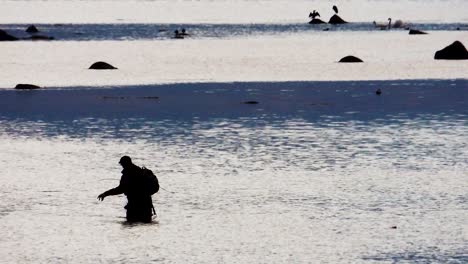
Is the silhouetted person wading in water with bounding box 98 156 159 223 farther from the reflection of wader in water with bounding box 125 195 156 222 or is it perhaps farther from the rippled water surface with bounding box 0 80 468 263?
the rippled water surface with bounding box 0 80 468 263

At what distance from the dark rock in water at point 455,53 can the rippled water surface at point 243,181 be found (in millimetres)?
49526

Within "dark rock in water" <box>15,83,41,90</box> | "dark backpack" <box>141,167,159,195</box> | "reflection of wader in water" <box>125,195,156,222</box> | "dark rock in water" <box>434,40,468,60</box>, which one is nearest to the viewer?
"dark backpack" <box>141,167,159,195</box>

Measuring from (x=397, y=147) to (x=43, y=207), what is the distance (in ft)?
43.7

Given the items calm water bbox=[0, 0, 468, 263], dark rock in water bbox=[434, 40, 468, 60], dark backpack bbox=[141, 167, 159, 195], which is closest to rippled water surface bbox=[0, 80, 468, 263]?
calm water bbox=[0, 0, 468, 263]

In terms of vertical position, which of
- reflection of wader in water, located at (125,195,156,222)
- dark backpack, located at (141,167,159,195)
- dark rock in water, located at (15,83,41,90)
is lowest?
dark rock in water, located at (15,83,41,90)

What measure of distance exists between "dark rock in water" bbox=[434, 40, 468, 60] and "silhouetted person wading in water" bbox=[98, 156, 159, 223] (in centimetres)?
7882

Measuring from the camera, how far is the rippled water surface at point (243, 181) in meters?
20.9

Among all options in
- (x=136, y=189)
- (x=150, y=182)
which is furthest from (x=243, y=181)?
(x=150, y=182)

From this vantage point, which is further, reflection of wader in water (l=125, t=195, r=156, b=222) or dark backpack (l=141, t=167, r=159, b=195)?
reflection of wader in water (l=125, t=195, r=156, b=222)

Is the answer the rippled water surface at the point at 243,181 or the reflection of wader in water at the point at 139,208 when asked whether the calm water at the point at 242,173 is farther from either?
the reflection of wader in water at the point at 139,208

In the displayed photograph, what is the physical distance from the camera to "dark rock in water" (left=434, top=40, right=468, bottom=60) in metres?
99.3

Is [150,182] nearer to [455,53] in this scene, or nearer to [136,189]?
[136,189]

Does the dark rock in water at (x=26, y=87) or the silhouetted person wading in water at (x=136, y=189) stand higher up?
the silhouetted person wading in water at (x=136, y=189)

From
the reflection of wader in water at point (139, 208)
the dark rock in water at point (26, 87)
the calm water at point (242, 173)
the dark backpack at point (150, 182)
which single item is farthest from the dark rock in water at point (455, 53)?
the dark backpack at point (150, 182)
